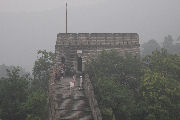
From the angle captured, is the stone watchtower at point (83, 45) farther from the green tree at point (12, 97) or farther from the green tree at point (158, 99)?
the green tree at point (158, 99)

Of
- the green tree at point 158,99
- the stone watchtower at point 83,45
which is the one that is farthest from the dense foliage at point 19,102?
the green tree at point 158,99

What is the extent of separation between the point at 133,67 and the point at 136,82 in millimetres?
1412

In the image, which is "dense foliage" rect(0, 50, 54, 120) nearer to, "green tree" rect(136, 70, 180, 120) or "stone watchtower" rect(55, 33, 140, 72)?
"stone watchtower" rect(55, 33, 140, 72)

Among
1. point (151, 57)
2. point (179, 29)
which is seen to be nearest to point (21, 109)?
point (151, 57)

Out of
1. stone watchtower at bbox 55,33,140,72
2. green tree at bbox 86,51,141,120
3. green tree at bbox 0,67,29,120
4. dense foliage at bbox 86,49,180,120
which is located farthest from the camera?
stone watchtower at bbox 55,33,140,72

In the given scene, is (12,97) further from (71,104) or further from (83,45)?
(83,45)

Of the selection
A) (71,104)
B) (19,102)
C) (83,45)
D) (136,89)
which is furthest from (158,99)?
(83,45)

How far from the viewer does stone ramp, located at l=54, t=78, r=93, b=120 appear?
12.5 m

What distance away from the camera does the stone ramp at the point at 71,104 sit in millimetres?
12492

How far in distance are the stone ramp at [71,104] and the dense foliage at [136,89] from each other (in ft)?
4.39

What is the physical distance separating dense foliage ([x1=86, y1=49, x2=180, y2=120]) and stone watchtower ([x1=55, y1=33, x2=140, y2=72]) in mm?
3136

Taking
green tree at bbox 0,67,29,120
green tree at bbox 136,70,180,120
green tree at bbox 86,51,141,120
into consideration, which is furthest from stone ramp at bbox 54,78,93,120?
green tree at bbox 136,70,180,120

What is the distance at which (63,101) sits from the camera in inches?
568

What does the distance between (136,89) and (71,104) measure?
714 centimetres
